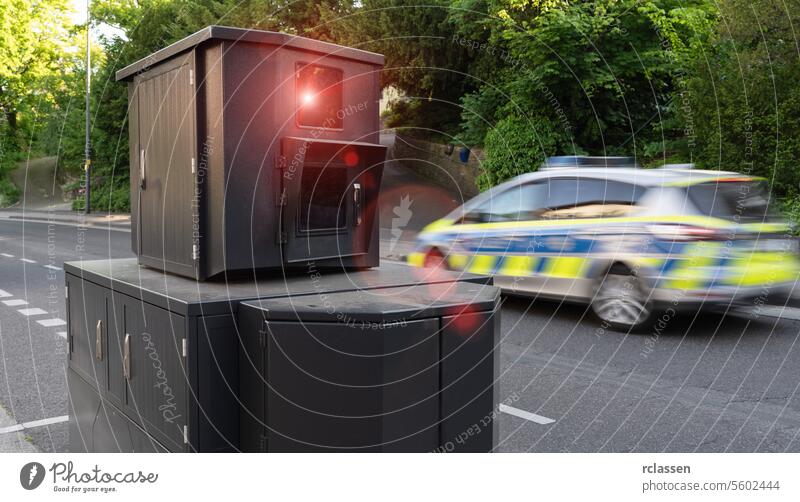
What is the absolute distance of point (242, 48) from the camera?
9.70ft

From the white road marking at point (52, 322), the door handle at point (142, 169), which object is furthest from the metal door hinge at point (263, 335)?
the white road marking at point (52, 322)

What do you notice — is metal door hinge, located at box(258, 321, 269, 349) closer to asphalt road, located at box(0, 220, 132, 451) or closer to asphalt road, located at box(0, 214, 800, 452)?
asphalt road, located at box(0, 214, 800, 452)

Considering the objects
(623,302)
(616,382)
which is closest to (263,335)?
(616,382)

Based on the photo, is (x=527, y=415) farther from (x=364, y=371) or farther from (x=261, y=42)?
(x=261, y=42)

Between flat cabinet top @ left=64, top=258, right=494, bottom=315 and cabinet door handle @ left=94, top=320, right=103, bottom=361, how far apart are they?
0.20m

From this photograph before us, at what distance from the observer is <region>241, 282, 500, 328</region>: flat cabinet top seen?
253 cm

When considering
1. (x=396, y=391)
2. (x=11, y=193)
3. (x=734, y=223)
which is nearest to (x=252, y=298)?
(x=396, y=391)

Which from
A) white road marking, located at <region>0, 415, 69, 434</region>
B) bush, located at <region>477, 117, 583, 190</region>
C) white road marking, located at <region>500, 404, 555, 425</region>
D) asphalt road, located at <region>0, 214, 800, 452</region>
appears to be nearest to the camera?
asphalt road, located at <region>0, 214, 800, 452</region>

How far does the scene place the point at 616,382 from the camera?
5949 millimetres

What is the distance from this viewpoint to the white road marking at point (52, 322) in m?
8.48

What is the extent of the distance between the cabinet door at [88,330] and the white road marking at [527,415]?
2808 millimetres

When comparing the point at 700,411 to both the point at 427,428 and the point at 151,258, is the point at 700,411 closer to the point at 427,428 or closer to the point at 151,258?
the point at 427,428

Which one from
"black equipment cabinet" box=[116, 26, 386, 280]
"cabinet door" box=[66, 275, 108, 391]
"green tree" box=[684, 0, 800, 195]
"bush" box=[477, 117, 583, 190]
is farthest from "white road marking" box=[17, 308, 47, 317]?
"green tree" box=[684, 0, 800, 195]

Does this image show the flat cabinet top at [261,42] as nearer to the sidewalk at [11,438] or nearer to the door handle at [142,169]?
the door handle at [142,169]
